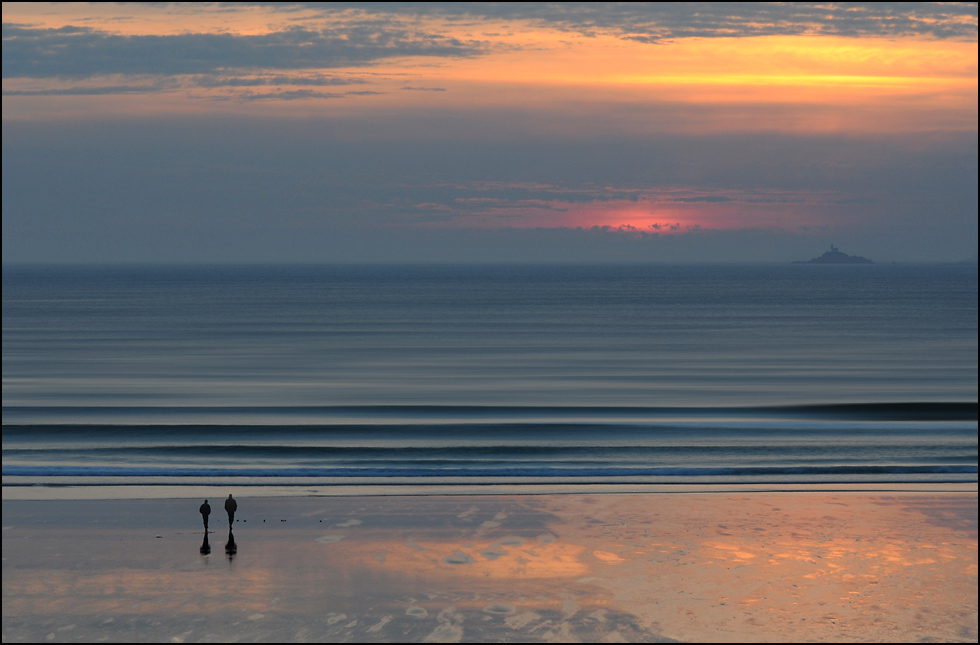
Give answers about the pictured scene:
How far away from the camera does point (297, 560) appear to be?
15805mm

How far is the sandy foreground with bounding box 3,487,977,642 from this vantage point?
13.0 m

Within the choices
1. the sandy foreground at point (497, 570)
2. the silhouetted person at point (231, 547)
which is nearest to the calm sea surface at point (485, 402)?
the sandy foreground at point (497, 570)

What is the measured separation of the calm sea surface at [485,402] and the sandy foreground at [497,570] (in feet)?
15.0

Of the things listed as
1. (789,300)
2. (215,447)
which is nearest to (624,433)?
(215,447)

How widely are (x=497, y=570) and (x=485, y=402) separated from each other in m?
26.0

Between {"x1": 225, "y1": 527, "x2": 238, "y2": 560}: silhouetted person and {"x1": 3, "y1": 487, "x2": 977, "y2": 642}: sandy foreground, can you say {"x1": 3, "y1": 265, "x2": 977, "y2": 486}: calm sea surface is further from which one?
{"x1": 225, "y1": 527, "x2": 238, "y2": 560}: silhouetted person

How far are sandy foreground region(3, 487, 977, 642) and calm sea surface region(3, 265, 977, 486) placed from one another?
15.0 feet

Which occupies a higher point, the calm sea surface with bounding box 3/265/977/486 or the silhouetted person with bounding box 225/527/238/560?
the silhouetted person with bounding box 225/527/238/560

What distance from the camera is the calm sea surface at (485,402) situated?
86.6ft

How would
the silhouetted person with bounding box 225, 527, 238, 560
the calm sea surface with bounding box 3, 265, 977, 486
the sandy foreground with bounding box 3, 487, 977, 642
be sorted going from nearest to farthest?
the sandy foreground with bounding box 3, 487, 977, 642
the silhouetted person with bounding box 225, 527, 238, 560
the calm sea surface with bounding box 3, 265, 977, 486

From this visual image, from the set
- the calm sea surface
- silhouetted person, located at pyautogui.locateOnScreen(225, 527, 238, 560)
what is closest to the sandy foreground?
silhouetted person, located at pyautogui.locateOnScreen(225, 527, 238, 560)

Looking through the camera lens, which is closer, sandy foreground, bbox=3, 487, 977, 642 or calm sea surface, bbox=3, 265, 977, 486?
sandy foreground, bbox=3, 487, 977, 642

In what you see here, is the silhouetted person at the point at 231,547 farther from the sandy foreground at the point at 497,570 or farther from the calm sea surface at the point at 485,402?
the calm sea surface at the point at 485,402

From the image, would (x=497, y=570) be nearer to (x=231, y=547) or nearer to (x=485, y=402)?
(x=231, y=547)
